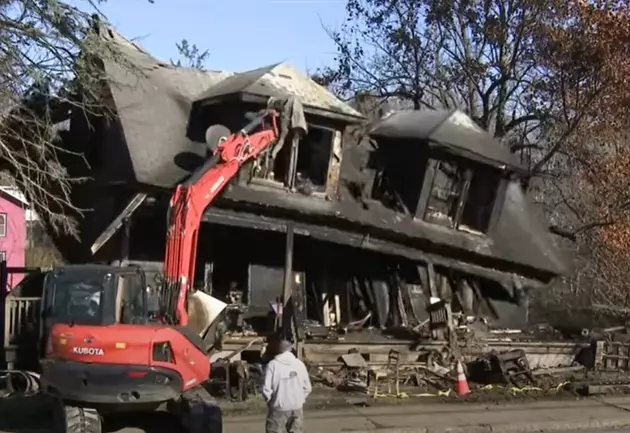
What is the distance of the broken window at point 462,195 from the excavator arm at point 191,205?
5.09 m

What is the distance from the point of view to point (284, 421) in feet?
33.3

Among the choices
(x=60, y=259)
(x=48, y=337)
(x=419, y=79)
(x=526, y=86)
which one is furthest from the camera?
(x=419, y=79)

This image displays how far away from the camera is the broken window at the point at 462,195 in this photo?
20.4 m

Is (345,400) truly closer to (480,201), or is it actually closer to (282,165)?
(282,165)

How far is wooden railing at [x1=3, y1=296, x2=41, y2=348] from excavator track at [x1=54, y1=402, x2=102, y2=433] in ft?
12.4

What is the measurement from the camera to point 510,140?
29.7 meters

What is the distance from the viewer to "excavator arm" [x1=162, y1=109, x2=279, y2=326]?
13547mm

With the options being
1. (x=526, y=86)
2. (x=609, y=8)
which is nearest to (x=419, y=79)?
(x=526, y=86)

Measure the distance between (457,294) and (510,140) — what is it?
9.71 metres

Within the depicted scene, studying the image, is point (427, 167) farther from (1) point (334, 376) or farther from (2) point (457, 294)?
(1) point (334, 376)

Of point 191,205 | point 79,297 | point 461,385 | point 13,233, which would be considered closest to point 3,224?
point 13,233

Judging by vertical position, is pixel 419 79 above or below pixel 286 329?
above

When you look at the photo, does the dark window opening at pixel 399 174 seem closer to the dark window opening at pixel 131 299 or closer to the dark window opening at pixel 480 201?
the dark window opening at pixel 480 201

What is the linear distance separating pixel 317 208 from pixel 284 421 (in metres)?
8.34
